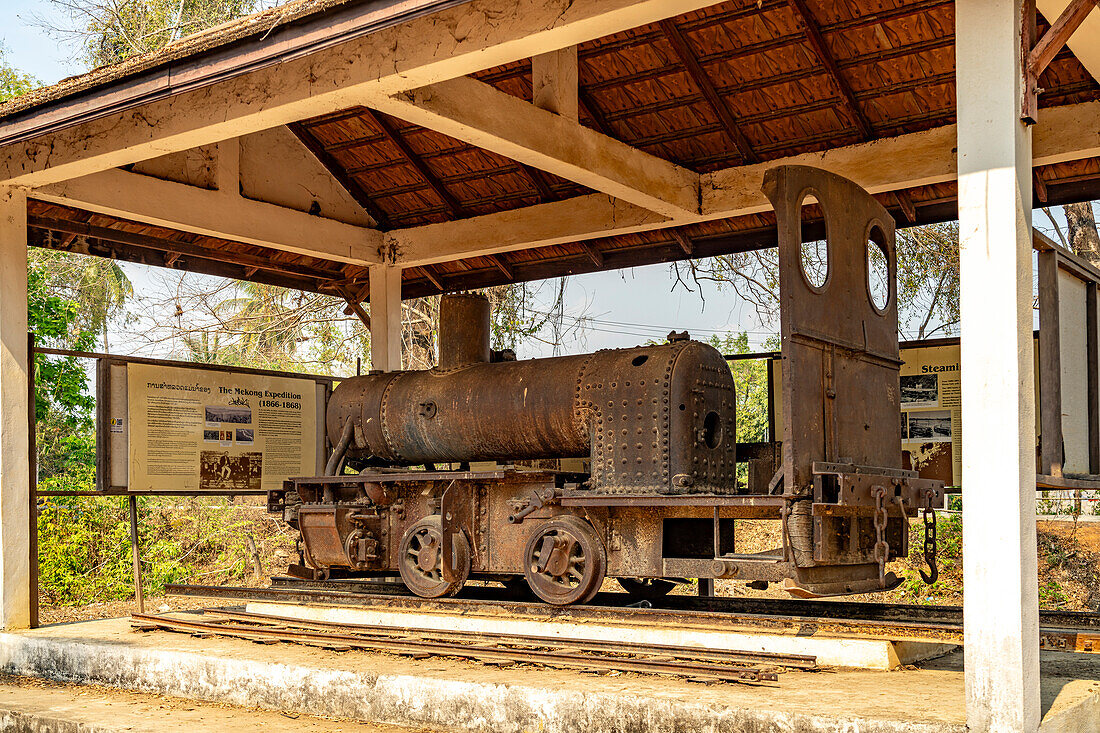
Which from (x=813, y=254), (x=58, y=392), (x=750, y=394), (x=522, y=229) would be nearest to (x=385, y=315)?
(x=522, y=229)

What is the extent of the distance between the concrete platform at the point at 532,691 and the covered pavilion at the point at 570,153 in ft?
2.16

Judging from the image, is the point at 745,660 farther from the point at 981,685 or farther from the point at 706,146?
the point at 706,146

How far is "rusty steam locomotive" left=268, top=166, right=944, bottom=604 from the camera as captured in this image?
22.4ft

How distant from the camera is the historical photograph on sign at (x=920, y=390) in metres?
9.70

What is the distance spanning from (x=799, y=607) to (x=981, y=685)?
3.55 metres

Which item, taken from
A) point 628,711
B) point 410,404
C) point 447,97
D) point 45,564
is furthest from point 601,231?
point 45,564

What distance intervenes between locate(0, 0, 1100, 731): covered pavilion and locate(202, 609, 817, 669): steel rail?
62.8 inches

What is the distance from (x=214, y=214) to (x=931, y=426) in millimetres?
7106

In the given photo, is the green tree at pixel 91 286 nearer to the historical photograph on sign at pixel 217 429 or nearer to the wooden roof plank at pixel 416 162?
the historical photograph on sign at pixel 217 429

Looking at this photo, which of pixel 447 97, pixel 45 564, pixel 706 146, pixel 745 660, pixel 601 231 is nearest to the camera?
pixel 745 660

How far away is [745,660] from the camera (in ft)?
19.9

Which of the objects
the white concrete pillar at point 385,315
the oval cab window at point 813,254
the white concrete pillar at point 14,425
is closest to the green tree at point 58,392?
the white concrete pillar at point 385,315

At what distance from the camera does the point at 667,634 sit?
22.5 feet

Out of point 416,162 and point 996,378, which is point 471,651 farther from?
point 416,162
